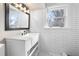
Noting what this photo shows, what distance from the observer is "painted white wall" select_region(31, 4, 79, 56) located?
5.37 ft

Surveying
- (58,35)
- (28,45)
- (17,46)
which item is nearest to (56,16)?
(58,35)

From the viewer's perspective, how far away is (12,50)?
4.91ft

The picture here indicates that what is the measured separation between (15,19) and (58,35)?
71cm

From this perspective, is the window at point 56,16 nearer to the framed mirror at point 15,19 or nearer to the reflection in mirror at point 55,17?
the reflection in mirror at point 55,17

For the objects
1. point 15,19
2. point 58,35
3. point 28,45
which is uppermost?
point 15,19

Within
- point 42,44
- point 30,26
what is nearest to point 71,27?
point 42,44

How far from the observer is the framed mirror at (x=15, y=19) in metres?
1.49

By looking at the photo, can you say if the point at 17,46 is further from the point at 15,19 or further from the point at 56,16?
the point at 56,16

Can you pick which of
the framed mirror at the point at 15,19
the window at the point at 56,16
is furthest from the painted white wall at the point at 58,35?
the framed mirror at the point at 15,19

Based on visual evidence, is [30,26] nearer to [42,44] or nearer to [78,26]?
[42,44]

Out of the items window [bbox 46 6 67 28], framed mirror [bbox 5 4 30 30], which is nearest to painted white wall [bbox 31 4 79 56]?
window [bbox 46 6 67 28]

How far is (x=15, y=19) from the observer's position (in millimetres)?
1666

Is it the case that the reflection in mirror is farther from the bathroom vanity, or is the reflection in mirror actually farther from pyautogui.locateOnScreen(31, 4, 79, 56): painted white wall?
the bathroom vanity

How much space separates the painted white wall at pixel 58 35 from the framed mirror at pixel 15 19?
0.18 meters
